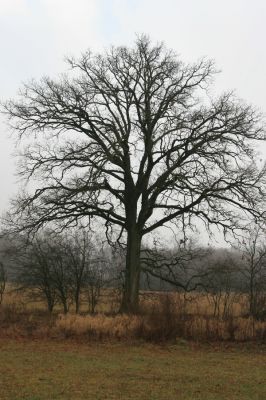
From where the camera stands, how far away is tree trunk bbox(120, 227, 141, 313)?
82.6 feet

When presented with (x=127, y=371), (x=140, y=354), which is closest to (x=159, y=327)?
(x=140, y=354)

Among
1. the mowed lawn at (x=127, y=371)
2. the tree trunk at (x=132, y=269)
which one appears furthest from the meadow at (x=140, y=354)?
the tree trunk at (x=132, y=269)

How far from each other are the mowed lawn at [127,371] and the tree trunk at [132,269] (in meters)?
7.80

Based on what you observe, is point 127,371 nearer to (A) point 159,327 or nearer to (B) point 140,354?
(B) point 140,354

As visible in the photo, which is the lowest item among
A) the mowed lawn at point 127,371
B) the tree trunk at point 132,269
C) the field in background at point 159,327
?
the mowed lawn at point 127,371

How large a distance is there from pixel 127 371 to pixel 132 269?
13335mm

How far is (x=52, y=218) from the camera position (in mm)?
24375

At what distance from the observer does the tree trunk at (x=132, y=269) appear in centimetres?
2519

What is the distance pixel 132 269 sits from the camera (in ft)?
83.5

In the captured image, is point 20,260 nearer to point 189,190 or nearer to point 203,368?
point 189,190

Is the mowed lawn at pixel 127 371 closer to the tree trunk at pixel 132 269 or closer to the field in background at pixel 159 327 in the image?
the field in background at pixel 159 327

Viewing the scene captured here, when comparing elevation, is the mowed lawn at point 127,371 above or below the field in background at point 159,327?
below

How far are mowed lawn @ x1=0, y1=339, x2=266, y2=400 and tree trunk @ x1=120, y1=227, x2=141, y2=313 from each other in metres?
7.80

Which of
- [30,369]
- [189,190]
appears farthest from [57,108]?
[30,369]
